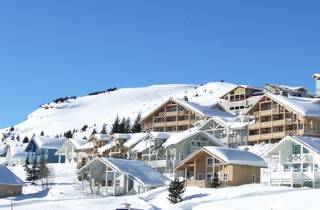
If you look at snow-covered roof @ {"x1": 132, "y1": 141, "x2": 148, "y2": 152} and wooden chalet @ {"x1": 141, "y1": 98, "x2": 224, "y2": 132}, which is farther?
wooden chalet @ {"x1": 141, "y1": 98, "x2": 224, "y2": 132}

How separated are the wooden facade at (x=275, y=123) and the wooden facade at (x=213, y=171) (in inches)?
1044

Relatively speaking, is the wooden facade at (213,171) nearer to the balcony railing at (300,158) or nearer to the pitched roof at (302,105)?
the balcony railing at (300,158)

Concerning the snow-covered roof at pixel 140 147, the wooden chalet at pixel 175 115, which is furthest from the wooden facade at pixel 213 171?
the wooden chalet at pixel 175 115

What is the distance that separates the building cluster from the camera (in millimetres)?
61969

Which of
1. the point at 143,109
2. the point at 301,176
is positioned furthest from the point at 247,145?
the point at 143,109

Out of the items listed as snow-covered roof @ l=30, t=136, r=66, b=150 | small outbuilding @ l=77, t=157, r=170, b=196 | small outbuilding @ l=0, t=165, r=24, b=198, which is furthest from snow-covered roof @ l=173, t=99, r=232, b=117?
small outbuilding @ l=0, t=165, r=24, b=198

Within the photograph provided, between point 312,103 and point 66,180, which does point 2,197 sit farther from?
point 312,103

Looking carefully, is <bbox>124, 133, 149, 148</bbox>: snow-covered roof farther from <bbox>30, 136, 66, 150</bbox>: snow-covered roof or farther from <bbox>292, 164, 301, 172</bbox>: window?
<bbox>292, 164, 301, 172</bbox>: window

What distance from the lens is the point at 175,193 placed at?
5225 centimetres

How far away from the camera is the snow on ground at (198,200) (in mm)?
44688

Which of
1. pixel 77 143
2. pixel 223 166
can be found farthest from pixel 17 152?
pixel 223 166

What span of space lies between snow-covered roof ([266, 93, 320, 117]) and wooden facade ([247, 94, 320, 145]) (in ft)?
1.00

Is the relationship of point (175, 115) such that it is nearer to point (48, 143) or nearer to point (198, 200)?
point (48, 143)

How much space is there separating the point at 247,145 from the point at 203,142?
468 inches
